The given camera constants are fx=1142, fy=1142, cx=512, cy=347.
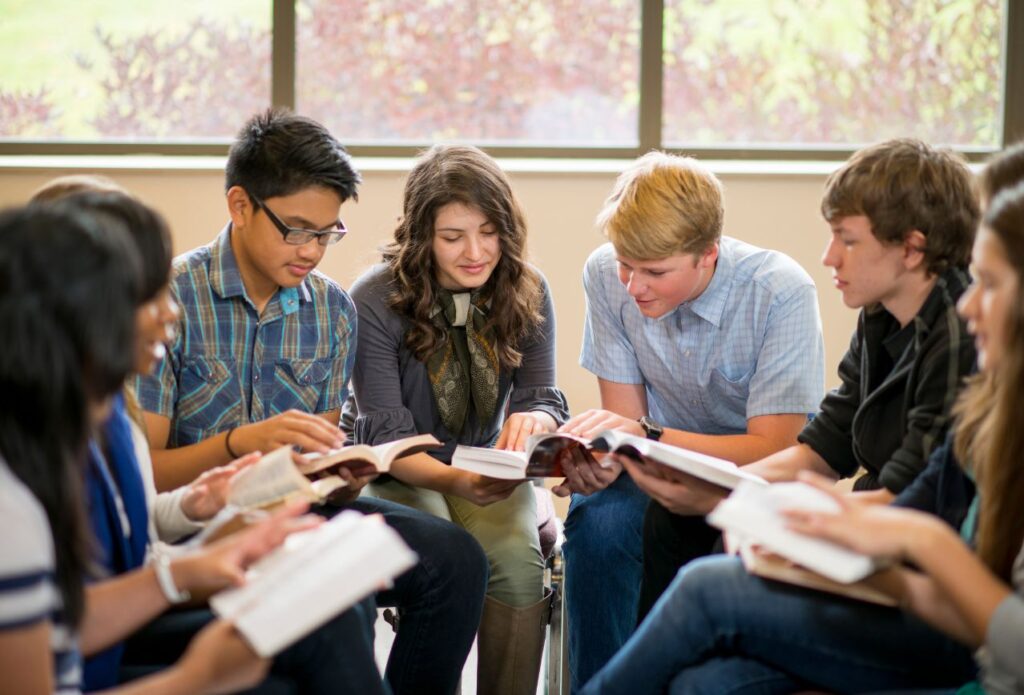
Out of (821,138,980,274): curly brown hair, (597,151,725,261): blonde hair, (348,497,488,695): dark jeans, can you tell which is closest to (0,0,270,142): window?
(597,151,725,261): blonde hair

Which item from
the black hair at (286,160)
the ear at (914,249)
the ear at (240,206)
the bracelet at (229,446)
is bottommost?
the bracelet at (229,446)

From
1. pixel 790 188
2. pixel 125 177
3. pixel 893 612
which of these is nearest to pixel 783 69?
Result: pixel 790 188

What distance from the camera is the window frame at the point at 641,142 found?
4.13 meters

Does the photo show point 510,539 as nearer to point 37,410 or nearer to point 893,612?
point 893,612

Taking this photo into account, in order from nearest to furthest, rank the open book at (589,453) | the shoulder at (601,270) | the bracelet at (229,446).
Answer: the open book at (589,453) → the bracelet at (229,446) → the shoulder at (601,270)

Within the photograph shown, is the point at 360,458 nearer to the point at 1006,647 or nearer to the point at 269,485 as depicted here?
the point at 269,485

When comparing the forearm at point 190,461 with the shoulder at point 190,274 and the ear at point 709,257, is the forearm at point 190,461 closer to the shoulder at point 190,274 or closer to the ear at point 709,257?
the shoulder at point 190,274

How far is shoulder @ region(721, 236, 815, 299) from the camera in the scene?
2.52m

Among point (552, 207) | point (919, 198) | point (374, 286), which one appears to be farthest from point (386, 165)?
point (919, 198)

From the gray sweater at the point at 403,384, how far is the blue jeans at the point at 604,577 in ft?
0.85

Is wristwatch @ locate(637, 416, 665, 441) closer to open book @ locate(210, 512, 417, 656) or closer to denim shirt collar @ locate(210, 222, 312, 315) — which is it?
denim shirt collar @ locate(210, 222, 312, 315)

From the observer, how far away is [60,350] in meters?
1.21

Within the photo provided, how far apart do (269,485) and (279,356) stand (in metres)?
0.59

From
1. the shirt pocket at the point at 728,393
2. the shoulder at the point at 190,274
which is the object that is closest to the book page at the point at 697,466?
the shirt pocket at the point at 728,393
